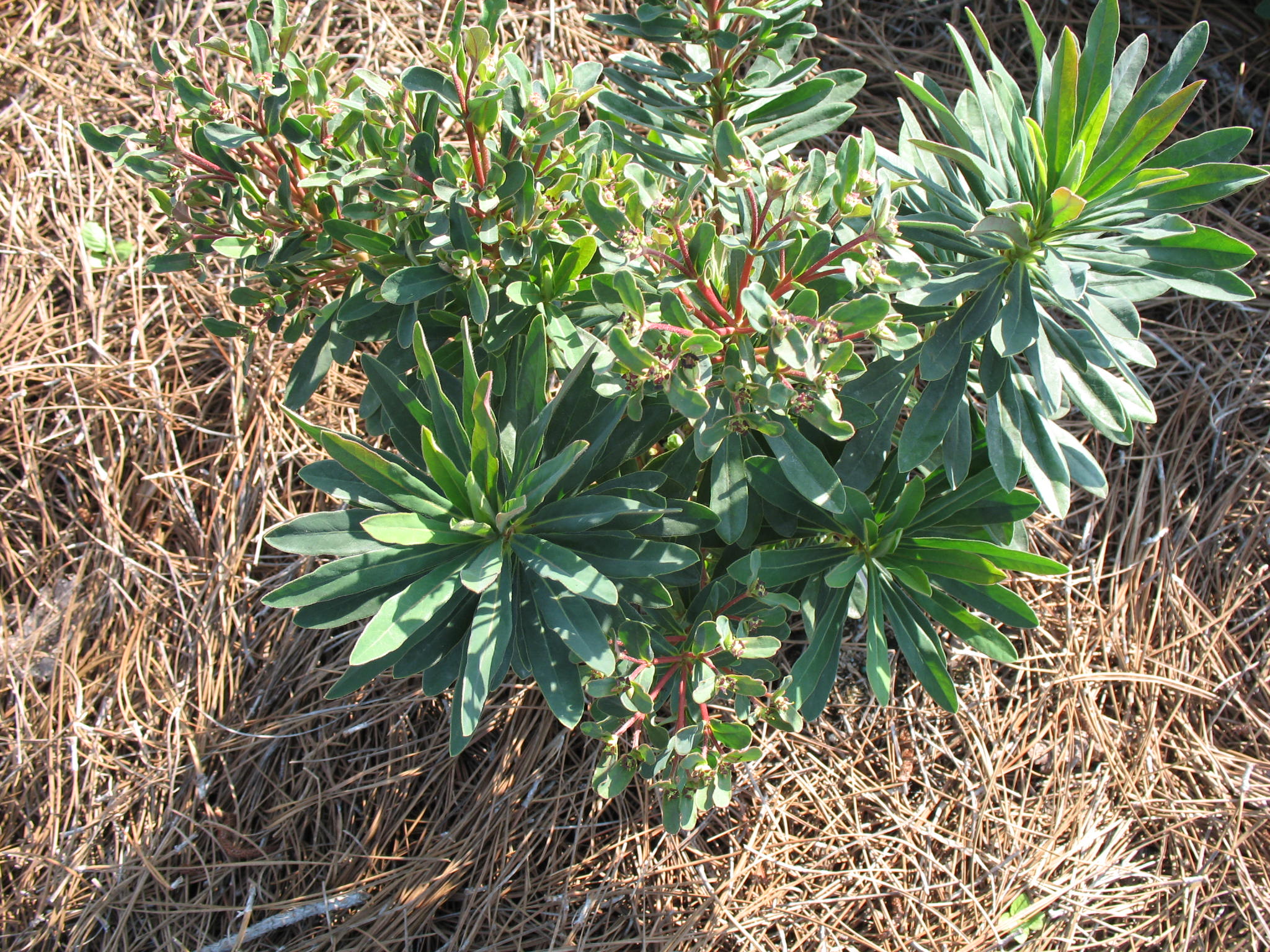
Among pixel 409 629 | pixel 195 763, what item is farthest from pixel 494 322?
pixel 195 763

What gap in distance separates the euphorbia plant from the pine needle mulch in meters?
0.86

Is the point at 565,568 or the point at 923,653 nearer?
the point at 565,568

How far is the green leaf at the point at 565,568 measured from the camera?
1.28 meters

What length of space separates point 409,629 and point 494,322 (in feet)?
2.33

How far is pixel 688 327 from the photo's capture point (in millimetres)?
1297

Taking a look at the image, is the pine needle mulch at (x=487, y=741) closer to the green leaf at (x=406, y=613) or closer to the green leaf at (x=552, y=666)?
the green leaf at (x=552, y=666)

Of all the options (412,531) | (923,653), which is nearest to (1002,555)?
(923,653)

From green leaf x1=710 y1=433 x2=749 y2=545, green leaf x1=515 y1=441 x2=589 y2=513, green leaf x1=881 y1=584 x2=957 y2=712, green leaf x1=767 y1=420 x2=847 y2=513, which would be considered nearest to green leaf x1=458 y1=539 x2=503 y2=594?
green leaf x1=515 y1=441 x2=589 y2=513

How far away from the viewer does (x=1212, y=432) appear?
2.70 meters

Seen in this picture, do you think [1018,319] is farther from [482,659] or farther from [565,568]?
[482,659]

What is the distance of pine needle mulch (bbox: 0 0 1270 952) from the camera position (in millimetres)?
2281

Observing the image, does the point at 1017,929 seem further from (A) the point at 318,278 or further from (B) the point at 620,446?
(A) the point at 318,278

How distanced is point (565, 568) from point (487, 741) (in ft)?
4.36

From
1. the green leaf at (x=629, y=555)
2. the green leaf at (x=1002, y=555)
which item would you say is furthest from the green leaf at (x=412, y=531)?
the green leaf at (x=1002, y=555)
